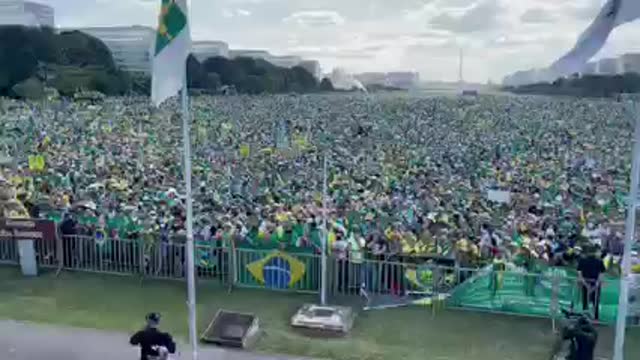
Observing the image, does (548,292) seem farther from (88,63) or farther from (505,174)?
(88,63)

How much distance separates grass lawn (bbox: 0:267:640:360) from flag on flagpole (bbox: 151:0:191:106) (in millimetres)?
4190

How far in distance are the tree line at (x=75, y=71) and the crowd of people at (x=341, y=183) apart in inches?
1098

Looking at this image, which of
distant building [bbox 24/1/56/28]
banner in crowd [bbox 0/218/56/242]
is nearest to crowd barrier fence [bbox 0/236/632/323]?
banner in crowd [bbox 0/218/56/242]

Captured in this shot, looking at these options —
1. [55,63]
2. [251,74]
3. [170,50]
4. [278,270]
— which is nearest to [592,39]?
[170,50]

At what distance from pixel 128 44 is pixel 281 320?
136 m

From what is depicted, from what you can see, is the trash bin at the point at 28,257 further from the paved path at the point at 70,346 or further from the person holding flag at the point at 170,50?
the person holding flag at the point at 170,50

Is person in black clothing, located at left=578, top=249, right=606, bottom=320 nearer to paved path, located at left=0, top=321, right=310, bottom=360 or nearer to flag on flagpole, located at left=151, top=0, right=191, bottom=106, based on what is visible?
paved path, located at left=0, top=321, right=310, bottom=360

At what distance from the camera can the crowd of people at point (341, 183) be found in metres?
12.7

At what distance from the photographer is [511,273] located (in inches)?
422

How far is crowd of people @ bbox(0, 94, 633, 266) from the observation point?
41.8ft

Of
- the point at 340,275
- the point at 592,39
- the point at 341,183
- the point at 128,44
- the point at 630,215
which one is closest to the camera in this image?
the point at 592,39

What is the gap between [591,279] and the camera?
1054 cm

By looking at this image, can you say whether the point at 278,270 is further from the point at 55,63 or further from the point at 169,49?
the point at 55,63

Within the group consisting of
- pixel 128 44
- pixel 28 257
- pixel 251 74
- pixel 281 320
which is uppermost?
pixel 128 44
